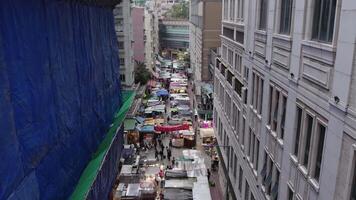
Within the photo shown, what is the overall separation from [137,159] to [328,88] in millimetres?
23863

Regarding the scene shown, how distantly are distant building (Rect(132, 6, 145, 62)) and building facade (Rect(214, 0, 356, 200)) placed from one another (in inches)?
1636

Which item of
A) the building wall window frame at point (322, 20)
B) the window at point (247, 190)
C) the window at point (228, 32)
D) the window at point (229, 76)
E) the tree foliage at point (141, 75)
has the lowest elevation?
the tree foliage at point (141, 75)

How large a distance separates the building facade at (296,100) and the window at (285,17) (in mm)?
32

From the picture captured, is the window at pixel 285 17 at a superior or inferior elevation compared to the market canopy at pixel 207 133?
superior

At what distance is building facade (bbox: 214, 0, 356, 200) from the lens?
7.91m

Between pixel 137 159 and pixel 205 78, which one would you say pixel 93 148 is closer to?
pixel 137 159

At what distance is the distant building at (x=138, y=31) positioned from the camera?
198 feet

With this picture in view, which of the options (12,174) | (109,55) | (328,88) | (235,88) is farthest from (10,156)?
(109,55)

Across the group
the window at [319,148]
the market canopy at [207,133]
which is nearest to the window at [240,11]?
the window at [319,148]

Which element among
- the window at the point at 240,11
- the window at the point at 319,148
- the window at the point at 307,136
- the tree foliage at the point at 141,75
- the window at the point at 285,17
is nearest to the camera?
the window at the point at 319,148

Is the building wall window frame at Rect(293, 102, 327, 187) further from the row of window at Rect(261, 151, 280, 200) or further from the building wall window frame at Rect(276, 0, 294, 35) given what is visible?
the building wall window frame at Rect(276, 0, 294, 35)

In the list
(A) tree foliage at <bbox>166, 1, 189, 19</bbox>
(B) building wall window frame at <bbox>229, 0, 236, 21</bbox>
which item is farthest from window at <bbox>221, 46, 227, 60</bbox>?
(A) tree foliage at <bbox>166, 1, 189, 19</bbox>

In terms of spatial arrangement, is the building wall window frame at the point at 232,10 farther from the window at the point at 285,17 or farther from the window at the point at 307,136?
the window at the point at 307,136

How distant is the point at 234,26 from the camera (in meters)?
21.9
